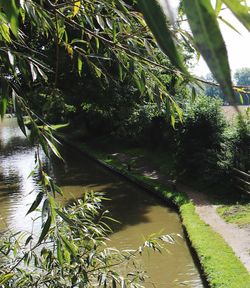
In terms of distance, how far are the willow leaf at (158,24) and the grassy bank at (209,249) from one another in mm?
6488

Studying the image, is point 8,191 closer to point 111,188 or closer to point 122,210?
point 111,188

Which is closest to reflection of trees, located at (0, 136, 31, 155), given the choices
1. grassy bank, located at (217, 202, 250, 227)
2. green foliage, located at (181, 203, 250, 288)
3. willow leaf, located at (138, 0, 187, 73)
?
grassy bank, located at (217, 202, 250, 227)

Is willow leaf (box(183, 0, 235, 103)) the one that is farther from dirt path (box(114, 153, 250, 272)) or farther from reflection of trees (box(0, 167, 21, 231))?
reflection of trees (box(0, 167, 21, 231))

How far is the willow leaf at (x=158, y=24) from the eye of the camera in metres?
0.36

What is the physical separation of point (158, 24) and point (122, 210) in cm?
1180

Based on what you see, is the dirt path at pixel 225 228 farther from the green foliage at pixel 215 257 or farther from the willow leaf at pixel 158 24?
the willow leaf at pixel 158 24

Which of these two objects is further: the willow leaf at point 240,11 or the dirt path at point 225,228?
the dirt path at point 225,228

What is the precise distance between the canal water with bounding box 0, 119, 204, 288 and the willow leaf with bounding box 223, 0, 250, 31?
3394 millimetres

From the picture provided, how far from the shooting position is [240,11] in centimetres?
35

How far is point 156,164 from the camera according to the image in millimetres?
17141

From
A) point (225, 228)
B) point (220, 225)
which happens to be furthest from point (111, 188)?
point (225, 228)

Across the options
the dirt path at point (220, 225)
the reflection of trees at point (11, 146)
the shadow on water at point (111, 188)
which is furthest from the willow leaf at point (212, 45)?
the reflection of trees at point (11, 146)

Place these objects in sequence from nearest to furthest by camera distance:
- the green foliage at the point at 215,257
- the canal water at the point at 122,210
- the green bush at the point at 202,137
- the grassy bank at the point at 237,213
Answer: the green foliage at the point at 215,257 → the canal water at the point at 122,210 → the grassy bank at the point at 237,213 → the green bush at the point at 202,137

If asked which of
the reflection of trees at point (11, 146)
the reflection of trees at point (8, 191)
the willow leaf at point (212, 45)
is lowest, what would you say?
the reflection of trees at point (8, 191)
